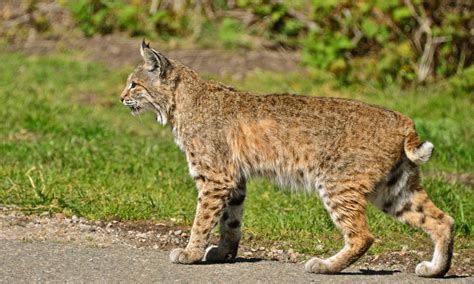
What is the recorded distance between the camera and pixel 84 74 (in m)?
14.0

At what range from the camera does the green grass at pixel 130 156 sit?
26.8ft

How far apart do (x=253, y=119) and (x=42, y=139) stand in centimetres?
413

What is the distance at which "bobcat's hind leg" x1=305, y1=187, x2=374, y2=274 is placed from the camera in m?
6.76

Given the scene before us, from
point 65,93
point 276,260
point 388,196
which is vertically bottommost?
point 65,93

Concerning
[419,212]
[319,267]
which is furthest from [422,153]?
[319,267]

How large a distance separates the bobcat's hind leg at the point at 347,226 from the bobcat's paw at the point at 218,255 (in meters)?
0.60

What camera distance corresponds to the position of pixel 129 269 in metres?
6.62

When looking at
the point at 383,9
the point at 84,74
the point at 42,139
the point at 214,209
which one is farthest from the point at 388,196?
the point at 84,74

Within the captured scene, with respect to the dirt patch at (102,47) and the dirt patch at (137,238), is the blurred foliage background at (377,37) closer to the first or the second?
the dirt patch at (102,47)

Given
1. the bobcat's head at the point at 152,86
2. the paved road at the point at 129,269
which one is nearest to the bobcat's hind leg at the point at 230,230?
the paved road at the point at 129,269

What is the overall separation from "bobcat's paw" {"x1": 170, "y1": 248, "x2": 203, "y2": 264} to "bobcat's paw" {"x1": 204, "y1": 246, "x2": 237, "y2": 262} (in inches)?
6.0

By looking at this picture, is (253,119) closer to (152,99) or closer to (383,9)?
(152,99)

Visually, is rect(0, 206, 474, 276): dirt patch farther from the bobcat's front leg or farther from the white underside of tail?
the white underside of tail

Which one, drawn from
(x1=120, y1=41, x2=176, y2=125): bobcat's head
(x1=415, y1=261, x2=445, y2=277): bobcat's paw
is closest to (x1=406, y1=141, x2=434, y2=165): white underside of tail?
(x1=415, y1=261, x2=445, y2=277): bobcat's paw
